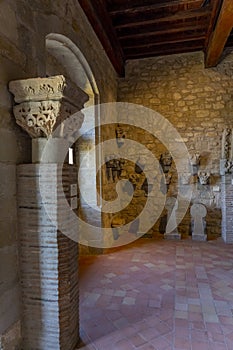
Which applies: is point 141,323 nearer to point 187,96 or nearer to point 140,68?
point 187,96

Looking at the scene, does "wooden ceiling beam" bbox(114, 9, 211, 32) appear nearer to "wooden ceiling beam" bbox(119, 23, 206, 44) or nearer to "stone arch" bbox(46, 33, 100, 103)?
"wooden ceiling beam" bbox(119, 23, 206, 44)

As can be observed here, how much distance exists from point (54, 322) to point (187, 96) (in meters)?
4.78

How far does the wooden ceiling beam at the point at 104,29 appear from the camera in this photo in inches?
128

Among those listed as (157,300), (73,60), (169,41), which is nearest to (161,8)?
(169,41)

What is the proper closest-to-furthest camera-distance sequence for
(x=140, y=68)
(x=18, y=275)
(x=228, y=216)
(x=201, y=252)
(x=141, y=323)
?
(x=18, y=275) < (x=141, y=323) < (x=201, y=252) < (x=228, y=216) < (x=140, y=68)

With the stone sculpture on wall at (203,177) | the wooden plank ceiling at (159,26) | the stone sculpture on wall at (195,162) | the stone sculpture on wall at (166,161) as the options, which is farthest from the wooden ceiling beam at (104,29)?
the stone sculpture on wall at (203,177)

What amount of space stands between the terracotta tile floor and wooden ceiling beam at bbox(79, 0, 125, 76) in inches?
140

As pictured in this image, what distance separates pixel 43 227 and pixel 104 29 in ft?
11.7

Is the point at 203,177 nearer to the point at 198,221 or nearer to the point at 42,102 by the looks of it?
the point at 198,221

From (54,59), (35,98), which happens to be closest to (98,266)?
(35,98)

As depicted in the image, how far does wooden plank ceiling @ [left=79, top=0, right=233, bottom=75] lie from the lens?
11.2 ft

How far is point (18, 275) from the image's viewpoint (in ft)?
5.53

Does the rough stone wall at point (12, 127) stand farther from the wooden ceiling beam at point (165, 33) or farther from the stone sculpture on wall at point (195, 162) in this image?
the stone sculpture on wall at point (195, 162)

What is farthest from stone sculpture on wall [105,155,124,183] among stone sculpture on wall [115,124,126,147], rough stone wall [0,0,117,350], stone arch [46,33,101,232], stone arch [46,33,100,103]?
rough stone wall [0,0,117,350]
